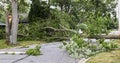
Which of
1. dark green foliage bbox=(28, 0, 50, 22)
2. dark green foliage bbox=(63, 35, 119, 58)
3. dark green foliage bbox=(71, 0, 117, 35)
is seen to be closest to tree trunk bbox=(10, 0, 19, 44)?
dark green foliage bbox=(71, 0, 117, 35)

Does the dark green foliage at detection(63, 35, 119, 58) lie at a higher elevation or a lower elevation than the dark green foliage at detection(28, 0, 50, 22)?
lower

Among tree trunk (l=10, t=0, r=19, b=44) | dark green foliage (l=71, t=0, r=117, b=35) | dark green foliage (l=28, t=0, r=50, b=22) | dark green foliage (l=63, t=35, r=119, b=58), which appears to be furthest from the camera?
dark green foliage (l=28, t=0, r=50, b=22)

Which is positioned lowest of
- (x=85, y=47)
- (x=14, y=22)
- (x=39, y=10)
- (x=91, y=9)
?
(x=85, y=47)

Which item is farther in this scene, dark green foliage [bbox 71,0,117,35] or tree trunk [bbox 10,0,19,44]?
dark green foliage [bbox 71,0,117,35]

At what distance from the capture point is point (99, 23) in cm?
1098

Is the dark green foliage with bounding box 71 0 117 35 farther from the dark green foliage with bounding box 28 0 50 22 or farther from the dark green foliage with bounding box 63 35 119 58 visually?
the dark green foliage with bounding box 28 0 50 22

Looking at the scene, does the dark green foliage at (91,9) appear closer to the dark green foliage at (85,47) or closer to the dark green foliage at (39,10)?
the dark green foliage at (85,47)

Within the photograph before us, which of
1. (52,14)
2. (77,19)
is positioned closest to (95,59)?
(52,14)

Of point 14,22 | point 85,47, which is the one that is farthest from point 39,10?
point 85,47

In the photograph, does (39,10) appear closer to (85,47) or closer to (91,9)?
(91,9)

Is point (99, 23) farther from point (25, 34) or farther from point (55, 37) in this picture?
point (25, 34)

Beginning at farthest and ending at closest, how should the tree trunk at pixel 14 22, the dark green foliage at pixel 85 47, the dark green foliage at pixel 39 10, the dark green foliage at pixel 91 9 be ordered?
the dark green foliage at pixel 39 10 < the dark green foliage at pixel 91 9 < the tree trunk at pixel 14 22 < the dark green foliage at pixel 85 47

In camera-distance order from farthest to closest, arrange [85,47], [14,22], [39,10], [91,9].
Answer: [39,10]
[91,9]
[14,22]
[85,47]

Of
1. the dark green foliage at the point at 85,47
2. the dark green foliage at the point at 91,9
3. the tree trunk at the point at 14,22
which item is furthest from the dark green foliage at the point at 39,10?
the dark green foliage at the point at 85,47
